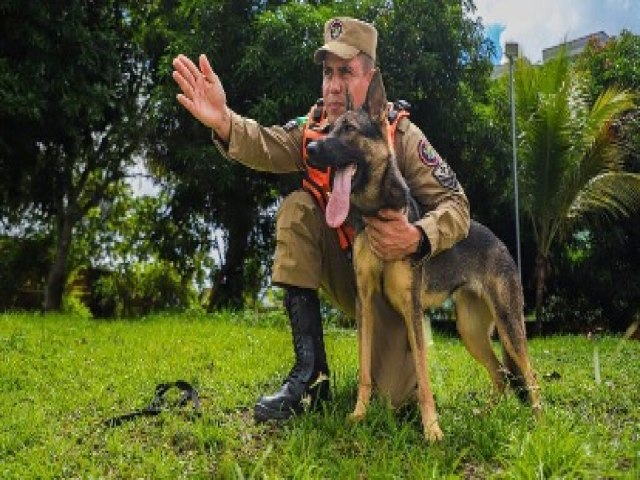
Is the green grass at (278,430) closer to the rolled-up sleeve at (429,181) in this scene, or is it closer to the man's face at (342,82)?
the rolled-up sleeve at (429,181)

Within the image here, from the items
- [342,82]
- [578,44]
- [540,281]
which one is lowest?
[540,281]

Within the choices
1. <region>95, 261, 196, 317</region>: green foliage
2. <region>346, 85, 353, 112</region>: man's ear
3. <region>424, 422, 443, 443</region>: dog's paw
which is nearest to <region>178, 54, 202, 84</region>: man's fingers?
<region>346, 85, 353, 112</region>: man's ear

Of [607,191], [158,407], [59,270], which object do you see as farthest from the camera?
[59,270]

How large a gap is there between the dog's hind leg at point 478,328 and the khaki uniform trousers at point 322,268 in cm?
31

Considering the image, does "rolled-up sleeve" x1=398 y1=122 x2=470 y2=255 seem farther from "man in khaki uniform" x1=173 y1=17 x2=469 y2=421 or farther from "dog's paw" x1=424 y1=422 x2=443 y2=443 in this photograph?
"dog's paw" x1=424 y1=422 x2=443 y2=443

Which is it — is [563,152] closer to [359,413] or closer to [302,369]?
[302,369]

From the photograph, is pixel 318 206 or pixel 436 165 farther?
pixel 318 206

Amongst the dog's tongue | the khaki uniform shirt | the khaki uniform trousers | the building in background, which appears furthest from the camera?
the building in background

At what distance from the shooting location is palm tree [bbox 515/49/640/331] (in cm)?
1280

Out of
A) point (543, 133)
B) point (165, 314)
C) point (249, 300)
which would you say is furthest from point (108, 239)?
point (543, 133)

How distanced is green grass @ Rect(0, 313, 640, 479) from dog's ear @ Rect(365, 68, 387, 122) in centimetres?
136

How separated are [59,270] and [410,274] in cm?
1427

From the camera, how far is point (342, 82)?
3.59 m

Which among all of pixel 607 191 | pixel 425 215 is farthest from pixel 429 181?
Result: pixel 607 191
